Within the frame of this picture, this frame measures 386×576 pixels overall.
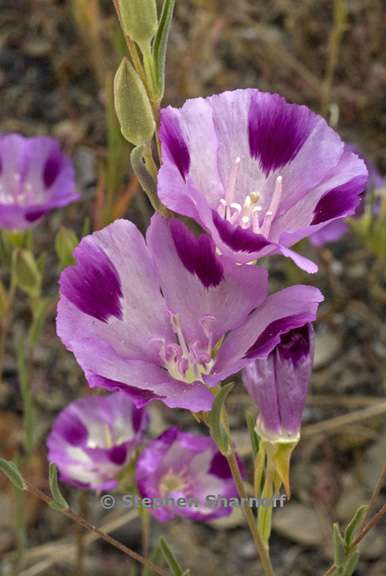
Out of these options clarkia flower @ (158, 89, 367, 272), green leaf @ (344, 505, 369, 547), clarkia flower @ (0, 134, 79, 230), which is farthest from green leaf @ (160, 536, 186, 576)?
clarkia flower @ (0, 134, 79, 230)

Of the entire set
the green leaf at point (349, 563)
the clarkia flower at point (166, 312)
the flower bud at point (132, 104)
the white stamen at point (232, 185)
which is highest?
the flower bud at point (132, 104)

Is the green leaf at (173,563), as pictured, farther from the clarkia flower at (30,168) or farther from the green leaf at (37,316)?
the clarkia flower at (30,168)

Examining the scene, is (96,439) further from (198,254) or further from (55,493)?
(198,254)

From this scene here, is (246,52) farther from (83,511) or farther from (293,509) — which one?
(83,511)

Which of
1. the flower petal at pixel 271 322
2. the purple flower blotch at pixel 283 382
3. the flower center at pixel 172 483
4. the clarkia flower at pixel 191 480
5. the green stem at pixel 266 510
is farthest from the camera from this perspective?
the flower center at pixel 172 483

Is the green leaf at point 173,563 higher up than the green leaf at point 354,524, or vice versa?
the green leaf at point 354,524

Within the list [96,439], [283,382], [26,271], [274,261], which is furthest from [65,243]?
[274,261]

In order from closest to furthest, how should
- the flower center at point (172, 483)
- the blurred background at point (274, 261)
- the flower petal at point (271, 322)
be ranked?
1. the flower petal at point (271, 322)
2. the flower center at point (172, 483)
3. the blurred background at point (274, 261)

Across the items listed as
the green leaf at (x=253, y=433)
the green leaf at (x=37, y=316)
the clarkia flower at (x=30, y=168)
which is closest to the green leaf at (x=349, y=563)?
the green leaf at (x=253, y=433)

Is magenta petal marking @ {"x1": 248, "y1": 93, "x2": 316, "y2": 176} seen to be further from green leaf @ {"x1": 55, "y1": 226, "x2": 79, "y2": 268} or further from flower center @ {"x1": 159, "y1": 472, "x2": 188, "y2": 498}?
flower center @ {"x1": 159, "y1": 472, "x2": 188, "y2": 498}
